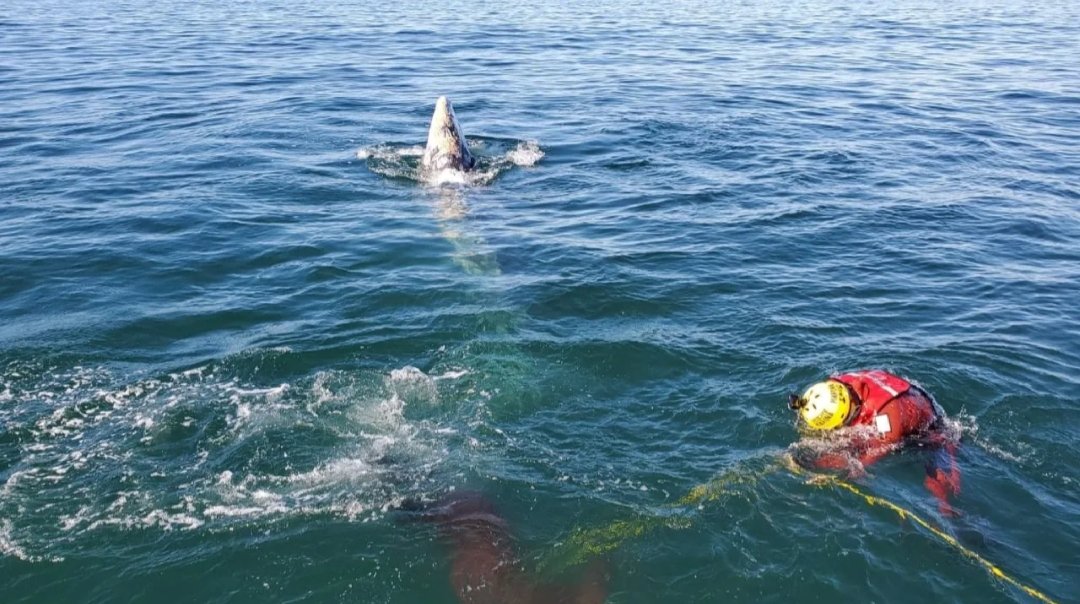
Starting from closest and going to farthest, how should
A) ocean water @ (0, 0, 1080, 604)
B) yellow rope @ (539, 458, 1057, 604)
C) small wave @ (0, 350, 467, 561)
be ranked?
1. yellow rope @ (539, 458, 1057, 604)
2. ocean water @ (0, 0, 1080, 604)
3. small wave @ (0, 350, 467, 561)

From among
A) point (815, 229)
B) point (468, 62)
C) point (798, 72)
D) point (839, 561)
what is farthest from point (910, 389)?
point (468, 62)

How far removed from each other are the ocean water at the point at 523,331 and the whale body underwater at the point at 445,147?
54 cm

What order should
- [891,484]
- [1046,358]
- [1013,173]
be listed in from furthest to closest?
[1013,173] → [1046,358] → [891,484]

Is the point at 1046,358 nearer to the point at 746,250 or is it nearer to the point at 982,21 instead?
the point at 746,250

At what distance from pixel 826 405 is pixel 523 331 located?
4341mm

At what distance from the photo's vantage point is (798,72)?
102 ft

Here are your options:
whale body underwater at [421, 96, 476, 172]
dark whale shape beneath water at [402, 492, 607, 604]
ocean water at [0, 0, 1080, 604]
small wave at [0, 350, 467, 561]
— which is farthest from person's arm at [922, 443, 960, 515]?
whale body underwater at [421, 96, 476, 172]

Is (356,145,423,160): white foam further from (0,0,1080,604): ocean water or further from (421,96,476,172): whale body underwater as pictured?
(421,96,476,172): whale body underwater

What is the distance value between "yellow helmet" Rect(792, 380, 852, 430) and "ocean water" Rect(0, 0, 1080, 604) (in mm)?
438

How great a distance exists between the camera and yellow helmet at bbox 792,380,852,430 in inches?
377

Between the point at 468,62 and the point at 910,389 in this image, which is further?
the point at 468,62

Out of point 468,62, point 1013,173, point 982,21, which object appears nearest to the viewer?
point 1013,173

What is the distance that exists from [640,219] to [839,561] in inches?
376

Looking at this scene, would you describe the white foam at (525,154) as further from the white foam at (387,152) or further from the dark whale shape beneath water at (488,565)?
the dark whale shape beneath water at (488,565)
